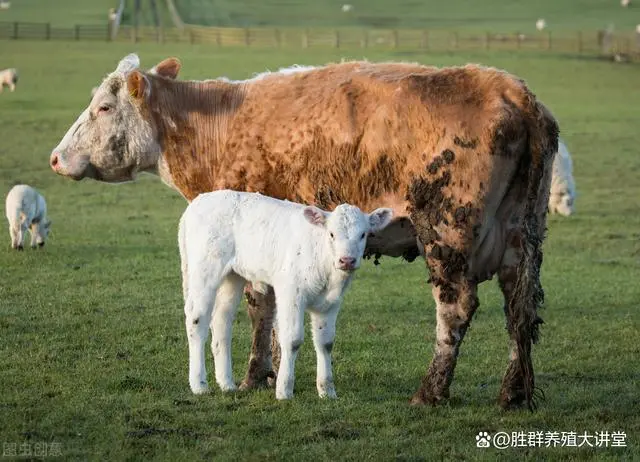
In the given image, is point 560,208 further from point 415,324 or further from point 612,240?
point 415,324

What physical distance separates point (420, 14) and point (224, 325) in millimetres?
76434

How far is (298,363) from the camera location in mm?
11625

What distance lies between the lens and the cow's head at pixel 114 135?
11.3 meters

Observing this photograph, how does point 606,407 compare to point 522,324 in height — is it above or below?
below

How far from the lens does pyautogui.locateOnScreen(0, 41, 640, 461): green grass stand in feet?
28.6

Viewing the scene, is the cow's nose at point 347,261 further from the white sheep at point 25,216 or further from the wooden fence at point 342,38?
the wooden fence at point 342,38

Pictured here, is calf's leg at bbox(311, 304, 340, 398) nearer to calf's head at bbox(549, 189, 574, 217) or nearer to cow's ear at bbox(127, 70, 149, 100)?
cow's ear at bbox(127, 70, 149, 100)

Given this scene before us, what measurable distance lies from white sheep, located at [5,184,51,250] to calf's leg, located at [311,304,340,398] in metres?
9.65

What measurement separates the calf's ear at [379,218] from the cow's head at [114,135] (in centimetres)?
269

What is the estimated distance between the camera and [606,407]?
9.84 meters

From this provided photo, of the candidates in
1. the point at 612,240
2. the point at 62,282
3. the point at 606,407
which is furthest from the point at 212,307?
the point at 612,240

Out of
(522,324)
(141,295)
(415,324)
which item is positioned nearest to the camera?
(522,324)

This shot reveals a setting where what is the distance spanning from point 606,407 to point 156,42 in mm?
54805

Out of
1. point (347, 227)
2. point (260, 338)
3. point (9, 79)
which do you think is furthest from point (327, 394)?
point (9, 79)
